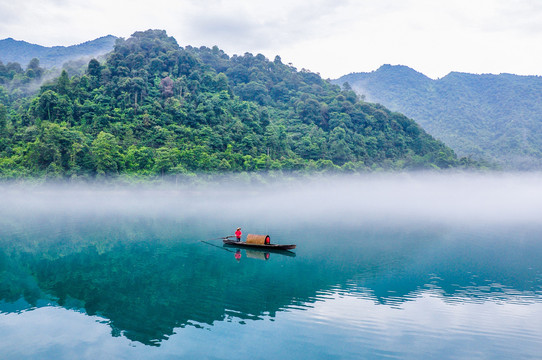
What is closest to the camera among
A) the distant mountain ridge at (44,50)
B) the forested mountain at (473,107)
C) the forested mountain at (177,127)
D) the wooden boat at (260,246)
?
the wooden boat at (260,246)

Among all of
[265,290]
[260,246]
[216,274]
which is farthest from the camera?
[260,246]

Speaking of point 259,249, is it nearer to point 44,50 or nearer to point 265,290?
point 265,290

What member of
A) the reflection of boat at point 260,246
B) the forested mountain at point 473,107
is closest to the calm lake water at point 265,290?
the reflection of boat at point 260,246

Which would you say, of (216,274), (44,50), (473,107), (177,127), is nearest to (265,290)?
(216,274)

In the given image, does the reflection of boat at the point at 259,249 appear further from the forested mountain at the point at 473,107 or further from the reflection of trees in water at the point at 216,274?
the forested mountain at the point at 473,107

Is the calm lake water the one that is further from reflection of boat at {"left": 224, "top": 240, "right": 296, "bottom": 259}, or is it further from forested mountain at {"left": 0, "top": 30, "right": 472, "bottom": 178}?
forested mountain at {"left": 0, "top": 30, "right": 472, "bottom": 178}

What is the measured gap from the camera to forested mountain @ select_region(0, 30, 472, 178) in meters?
37.5

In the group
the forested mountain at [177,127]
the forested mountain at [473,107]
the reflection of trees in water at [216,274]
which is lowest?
the reflection of trees in water at [216,274]

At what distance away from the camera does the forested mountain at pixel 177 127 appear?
123 feet

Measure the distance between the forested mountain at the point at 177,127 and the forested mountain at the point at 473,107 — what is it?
90.5 ft

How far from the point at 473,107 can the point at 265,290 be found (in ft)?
371

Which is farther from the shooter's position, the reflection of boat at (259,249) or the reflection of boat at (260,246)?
the reflection of boat at (259,249)

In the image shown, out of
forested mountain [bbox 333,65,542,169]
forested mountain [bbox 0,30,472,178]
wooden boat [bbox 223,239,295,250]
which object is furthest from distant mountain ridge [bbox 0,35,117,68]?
wooden boat [bbox 223,239,295,250]

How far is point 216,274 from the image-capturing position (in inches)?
537
